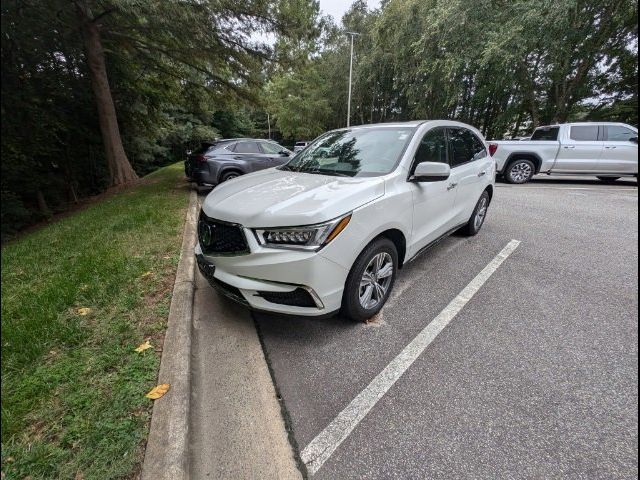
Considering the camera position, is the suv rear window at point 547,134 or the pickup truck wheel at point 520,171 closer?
the suv rear window at point 547,134

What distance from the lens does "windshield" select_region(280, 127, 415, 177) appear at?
2.91m

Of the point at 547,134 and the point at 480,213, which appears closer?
the point at 480,213

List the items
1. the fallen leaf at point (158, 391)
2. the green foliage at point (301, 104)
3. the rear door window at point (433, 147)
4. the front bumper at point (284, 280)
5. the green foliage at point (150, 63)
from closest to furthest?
1. the fallen leaf at point (158, 391)
2. the front bumper at point (284, 280)
3. the rear door window at point (433, 147)
4. the green foliage at point (150, 63)
5. the green foliage at point (301, 104)

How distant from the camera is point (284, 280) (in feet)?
7.20

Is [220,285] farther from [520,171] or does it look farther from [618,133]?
[618,133]

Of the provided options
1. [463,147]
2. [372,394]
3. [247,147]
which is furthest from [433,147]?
[247,147]

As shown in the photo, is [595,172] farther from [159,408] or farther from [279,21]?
Answer: [159,408]

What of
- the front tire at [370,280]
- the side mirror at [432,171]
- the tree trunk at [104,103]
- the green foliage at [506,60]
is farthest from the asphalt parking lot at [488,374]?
the tree trunk at [104,103]

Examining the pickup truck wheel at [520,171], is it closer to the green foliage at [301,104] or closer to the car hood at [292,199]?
the car hood at [292,199]

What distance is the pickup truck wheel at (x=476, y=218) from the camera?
173 inches

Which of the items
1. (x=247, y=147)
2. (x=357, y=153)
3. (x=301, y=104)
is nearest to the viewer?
(x=357, y=153)

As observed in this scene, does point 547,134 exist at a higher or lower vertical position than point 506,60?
lower

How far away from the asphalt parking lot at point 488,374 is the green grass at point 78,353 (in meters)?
0.94

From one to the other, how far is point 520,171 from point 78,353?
35.9 ft
